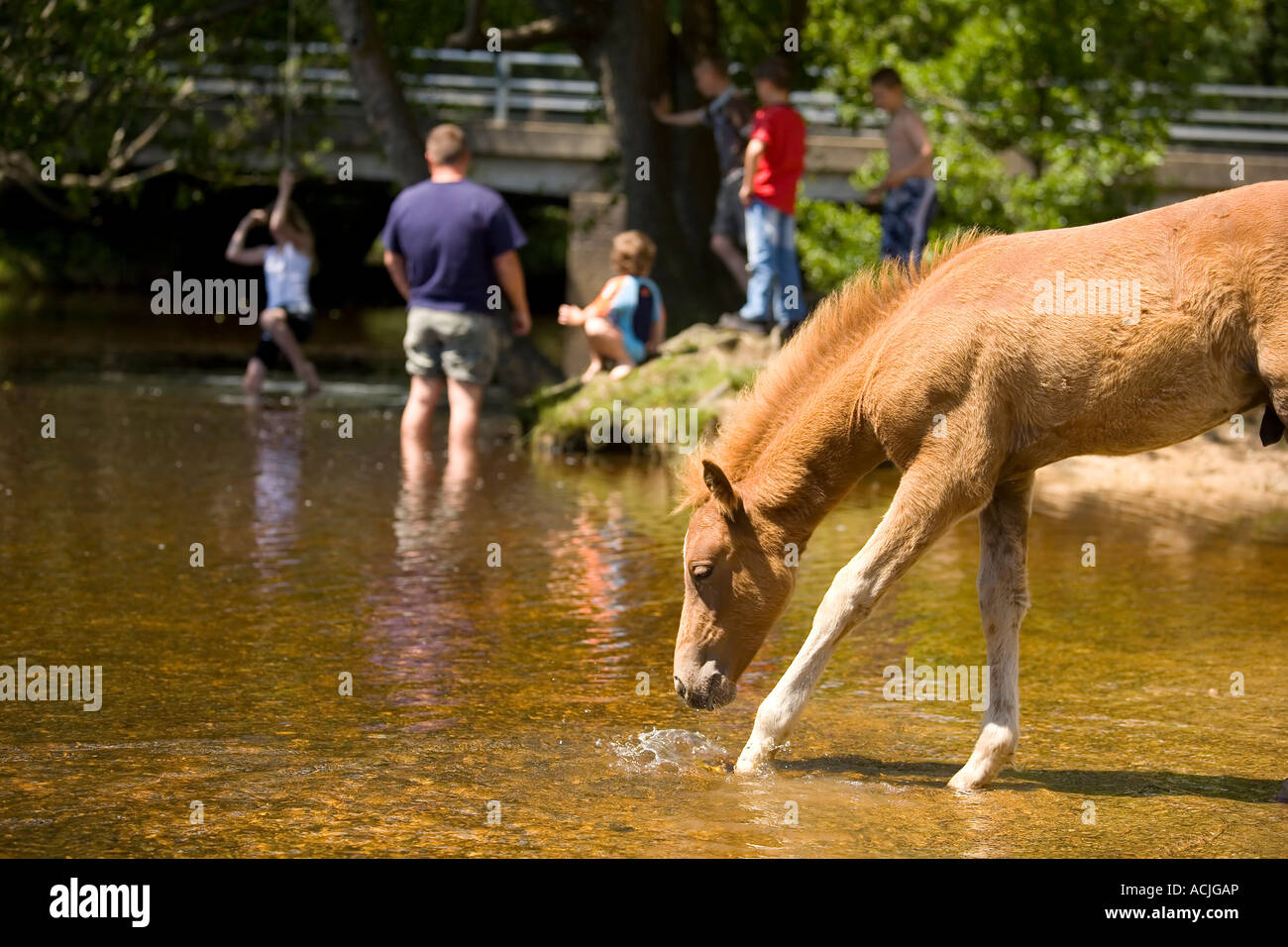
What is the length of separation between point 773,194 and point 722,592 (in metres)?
9.18

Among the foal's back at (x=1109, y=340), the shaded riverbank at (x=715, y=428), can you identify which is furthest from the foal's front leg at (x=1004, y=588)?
the shaded riverbank at (x=715, y=428)

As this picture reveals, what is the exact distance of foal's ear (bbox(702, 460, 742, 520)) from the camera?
6.29 m

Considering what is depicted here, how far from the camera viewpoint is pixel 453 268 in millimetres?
12922

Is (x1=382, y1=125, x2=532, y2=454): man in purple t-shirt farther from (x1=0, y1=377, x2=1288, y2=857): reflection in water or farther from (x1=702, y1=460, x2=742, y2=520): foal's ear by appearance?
(x1=702, y1=460, x2=742, y2=520): foal's ear

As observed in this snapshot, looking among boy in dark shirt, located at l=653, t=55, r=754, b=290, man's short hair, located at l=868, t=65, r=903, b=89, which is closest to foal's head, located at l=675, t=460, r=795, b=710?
man's short hair, located at l=868, t=65, r=903, b=89

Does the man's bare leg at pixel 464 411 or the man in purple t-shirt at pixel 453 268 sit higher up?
the man in purple t-shirt at pixel 453 268

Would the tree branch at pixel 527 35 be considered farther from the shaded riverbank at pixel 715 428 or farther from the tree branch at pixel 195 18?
the shaded riverbank at pixel 715 428

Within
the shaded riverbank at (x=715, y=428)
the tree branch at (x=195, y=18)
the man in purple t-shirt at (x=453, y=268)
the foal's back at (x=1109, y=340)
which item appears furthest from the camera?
the tree branch at (x=195, y=18)

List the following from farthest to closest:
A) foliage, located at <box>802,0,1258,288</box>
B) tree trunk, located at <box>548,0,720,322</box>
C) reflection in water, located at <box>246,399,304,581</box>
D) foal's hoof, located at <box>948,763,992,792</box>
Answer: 1. foliage, located at <box>802,0,1258,288</box>
2. tree trunk, located at <box>548,0,720,322</box>
3. reflection in water, located at <box>246,399,304,581</box>
4. foal's hoof, located at <box>948,763,992,792</box>

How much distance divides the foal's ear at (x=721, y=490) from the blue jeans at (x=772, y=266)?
9094 mm

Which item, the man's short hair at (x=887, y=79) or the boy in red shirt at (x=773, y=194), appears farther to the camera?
the man's short hair at (x=887, y=79)

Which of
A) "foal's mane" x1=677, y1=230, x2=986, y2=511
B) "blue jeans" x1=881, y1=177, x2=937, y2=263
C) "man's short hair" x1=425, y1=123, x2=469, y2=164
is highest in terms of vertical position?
"man's short hair" x1=425, y1=123, x2=469, y2=164

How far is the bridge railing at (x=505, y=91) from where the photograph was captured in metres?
25.0

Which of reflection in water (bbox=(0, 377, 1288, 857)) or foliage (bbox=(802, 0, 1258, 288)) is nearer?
reflection in water (bbox=(0, 377, 1288, 857))
